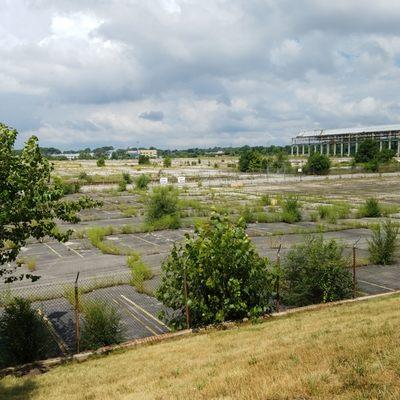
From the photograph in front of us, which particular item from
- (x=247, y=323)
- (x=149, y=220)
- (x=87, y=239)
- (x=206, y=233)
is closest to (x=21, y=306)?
(x=206, y=233)

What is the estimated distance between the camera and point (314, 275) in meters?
16.8

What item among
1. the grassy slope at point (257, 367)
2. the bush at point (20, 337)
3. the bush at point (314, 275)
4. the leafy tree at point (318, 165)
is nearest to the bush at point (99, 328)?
the grassy slope at point (257, 367)

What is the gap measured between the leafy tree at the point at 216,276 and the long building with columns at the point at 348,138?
466 feet

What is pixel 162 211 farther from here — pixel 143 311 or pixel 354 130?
pixel 354 130

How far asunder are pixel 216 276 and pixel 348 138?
172 meters

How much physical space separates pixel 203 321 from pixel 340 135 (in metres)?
173

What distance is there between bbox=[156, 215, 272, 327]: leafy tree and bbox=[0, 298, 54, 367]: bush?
3409 mm

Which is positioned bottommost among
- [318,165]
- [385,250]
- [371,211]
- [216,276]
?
[371,211]

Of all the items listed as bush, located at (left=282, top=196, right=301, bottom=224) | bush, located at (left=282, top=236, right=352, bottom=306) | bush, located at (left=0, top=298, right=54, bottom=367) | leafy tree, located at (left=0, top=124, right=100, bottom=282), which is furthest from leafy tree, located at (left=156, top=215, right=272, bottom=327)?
bush, located at (left=282, top=196, right=301, bottom=224)

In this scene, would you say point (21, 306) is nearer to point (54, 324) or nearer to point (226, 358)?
point (54, 324)

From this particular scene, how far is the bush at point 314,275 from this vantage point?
16781 millimetres

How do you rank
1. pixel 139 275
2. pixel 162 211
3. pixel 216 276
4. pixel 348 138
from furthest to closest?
pixel 348 138 → pixel 162 211 → pixel 139 275 → pixel 216 276

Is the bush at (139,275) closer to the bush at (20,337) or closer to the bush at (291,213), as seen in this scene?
the bush at (20,337)

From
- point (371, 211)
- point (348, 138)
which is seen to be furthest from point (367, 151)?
point (371, 211)
